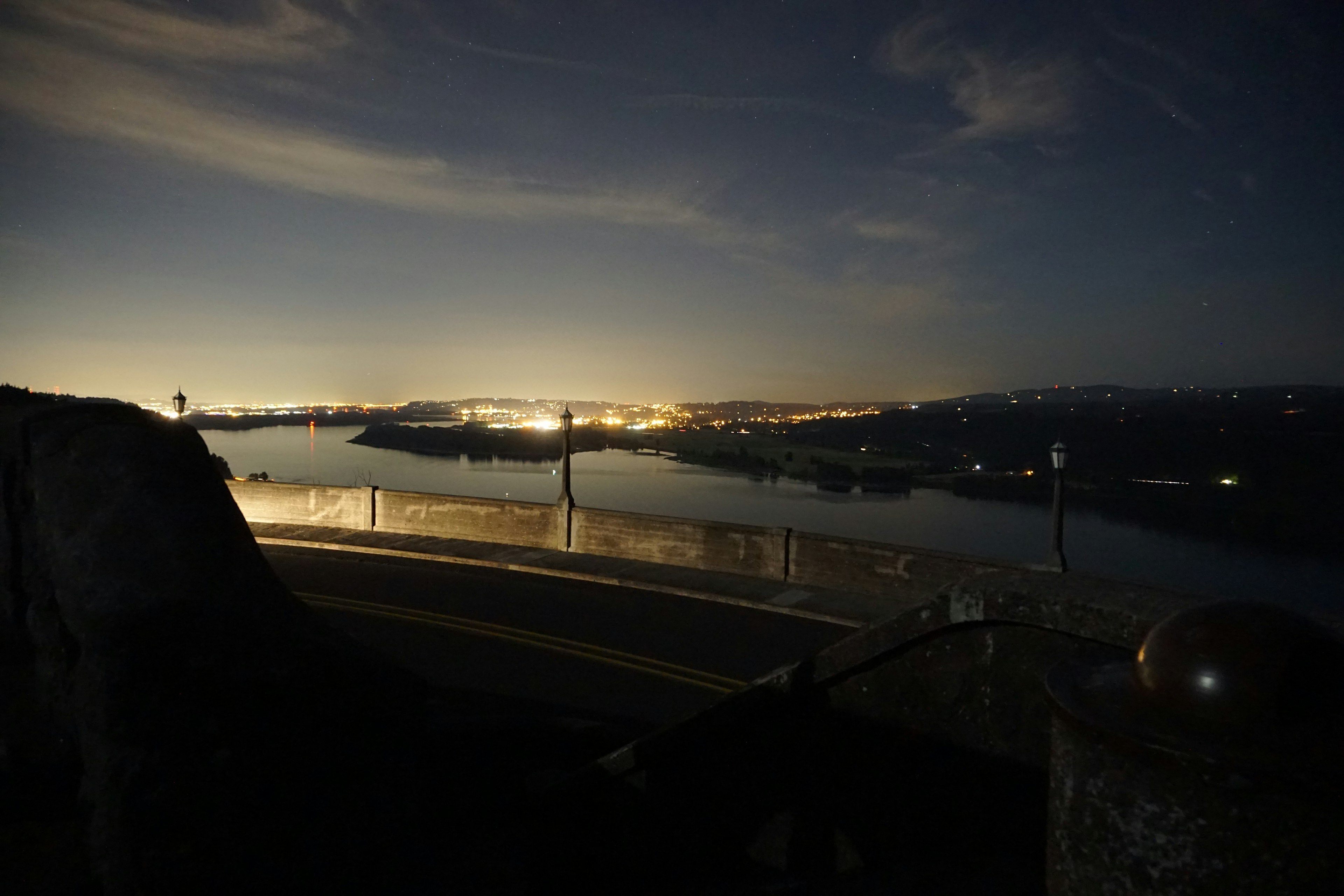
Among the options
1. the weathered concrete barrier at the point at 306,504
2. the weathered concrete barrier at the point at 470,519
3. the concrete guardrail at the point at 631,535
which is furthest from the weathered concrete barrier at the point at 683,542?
the weathered concrete barrier at the point at 306,504

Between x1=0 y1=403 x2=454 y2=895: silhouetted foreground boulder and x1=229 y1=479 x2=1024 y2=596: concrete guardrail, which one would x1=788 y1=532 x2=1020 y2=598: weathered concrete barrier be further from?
x1=0 y1=403 x2=454 y2=895: silhouetted foreground boulder

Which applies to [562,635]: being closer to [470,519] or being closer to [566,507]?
[566,507]

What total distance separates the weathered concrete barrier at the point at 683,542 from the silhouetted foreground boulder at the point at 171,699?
34.8 feet

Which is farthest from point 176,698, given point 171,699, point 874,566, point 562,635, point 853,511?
point 853,511

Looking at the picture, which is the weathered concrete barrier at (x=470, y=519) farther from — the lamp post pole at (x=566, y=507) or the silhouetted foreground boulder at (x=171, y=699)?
the silhouetted foreground boulder at (x=171, y=699)

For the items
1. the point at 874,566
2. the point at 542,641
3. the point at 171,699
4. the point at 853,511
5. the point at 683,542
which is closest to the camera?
the point at 171,699

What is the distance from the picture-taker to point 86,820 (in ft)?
14.8

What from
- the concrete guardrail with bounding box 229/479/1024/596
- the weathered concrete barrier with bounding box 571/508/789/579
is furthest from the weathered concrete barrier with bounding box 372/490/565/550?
the weathered concrete barrier with bounding box 571/508/789/579

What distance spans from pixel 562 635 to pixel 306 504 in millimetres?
14341

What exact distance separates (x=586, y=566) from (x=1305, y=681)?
15439mm

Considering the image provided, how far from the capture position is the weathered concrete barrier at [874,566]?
13.4 meters

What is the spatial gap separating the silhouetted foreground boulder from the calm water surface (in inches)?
494

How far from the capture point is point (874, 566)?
14.5 m

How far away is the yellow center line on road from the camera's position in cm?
997
